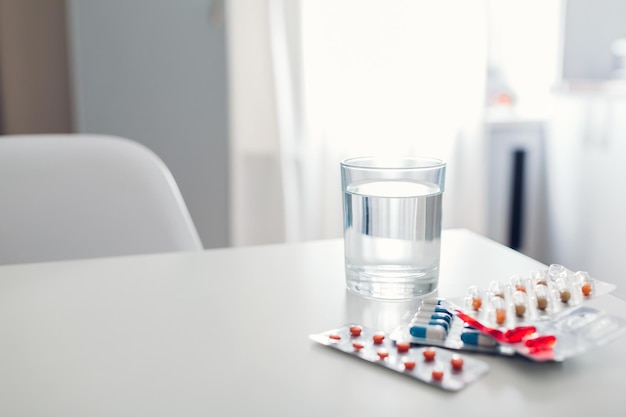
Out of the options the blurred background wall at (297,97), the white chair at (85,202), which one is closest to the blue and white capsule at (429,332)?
the white chair at (85,202)

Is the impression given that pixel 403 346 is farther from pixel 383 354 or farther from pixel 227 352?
pixel 227 352

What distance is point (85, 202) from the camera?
1008 mm

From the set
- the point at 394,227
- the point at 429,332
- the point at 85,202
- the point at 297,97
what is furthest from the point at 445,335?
the point at 297,97

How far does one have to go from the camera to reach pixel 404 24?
81.6 inches

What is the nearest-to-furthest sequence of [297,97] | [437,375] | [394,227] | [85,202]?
[437,375] → [394,227] → [85,202] → [297,97]

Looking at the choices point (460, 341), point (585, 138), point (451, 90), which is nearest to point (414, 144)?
point (451, 90)

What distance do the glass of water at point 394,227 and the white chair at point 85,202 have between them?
407 millimetres

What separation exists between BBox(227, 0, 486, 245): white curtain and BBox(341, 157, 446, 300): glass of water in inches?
55.6

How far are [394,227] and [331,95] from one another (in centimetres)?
151

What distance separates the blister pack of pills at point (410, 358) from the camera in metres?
0.46

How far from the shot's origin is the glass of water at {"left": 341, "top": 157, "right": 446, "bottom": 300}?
61cm

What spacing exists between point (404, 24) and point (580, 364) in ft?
5.64

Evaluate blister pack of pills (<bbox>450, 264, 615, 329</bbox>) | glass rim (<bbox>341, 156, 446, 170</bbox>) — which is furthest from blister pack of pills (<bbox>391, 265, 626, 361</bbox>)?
glass rim (<bbox>341, 156, 446, 170</bbox>)

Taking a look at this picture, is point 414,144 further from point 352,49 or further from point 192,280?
point 192,280
